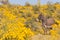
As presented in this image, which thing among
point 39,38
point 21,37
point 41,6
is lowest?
point 41,6

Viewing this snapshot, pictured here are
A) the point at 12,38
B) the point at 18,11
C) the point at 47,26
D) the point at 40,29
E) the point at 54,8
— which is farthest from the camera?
the point at 54,8

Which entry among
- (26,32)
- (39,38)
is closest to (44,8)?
(39,38)

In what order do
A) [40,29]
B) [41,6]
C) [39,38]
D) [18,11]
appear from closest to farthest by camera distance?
[39,38] < [40,29] < [18,11] < [41,6]

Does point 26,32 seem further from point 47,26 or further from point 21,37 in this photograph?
point 47,26

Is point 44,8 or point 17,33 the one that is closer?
point 17,33

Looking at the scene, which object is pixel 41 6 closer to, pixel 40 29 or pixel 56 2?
pixel 56 2

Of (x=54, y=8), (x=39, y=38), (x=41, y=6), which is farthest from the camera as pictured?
(x=41, y=6)

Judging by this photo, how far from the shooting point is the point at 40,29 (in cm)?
1981

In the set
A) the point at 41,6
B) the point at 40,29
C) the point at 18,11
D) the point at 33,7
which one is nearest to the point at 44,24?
the point at 40,29

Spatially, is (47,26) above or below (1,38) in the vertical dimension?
below

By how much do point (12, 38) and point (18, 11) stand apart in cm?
1761

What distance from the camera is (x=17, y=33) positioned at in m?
11.7

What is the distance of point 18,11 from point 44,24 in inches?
298

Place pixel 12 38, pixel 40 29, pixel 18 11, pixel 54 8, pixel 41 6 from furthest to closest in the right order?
pixel 41 6 → pixel 54 8 → pixel 18 11 → pixel 40 29 → pixel 12 38
